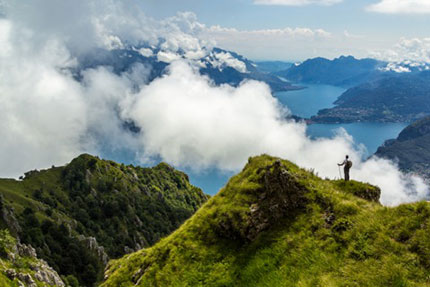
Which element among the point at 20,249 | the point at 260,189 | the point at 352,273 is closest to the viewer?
the point at 352,273

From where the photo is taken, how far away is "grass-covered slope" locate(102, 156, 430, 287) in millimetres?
12883

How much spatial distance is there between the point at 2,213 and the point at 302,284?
571 feet

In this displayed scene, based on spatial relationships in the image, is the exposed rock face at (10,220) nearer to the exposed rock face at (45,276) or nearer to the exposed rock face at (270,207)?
the exposed rock face at (45,276)

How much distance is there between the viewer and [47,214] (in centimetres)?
18575

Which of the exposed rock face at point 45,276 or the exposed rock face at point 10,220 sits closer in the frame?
the exposed rock face at point 45,276

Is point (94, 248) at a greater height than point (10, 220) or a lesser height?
lesser

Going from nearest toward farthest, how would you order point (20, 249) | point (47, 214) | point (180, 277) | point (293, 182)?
point (180, 277)
point (293, 182)
point (20, 249)
point (47, 214)

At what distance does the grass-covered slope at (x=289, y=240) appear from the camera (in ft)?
42.3

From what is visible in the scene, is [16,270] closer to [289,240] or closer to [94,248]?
[289,240]

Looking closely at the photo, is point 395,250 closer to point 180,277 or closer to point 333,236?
point 333,236

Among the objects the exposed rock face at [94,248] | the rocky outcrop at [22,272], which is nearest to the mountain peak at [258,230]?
the rocky outcrop at [22,272]

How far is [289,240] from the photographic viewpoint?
1623cm

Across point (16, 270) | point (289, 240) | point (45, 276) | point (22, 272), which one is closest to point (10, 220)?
point (45, 276)

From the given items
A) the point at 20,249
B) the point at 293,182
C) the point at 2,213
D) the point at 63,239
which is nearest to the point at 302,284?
the point at 293,182
